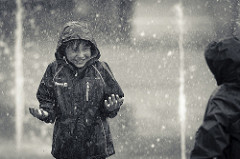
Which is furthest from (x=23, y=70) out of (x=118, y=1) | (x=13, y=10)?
(x=118, y=1)

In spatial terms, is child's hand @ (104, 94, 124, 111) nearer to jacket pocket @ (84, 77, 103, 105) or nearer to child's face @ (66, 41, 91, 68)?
jacket pocket @ (84, 77, 103, 105)

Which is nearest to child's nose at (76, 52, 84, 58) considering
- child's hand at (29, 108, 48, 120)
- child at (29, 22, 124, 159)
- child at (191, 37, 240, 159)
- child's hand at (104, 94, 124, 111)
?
child at (29, 22, 124, 159)

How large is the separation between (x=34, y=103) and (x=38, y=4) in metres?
1.45

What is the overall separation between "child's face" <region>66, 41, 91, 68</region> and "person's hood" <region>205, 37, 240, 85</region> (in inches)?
59.7

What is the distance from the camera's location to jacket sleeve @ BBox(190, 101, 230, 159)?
2629mm

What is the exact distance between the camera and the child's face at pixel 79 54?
13.5 ft

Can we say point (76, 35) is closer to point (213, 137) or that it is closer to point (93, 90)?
point (93, 90)

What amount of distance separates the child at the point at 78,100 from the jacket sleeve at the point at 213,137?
4.79 feet

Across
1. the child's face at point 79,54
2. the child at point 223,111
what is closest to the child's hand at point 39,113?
the child's face at point 79,54

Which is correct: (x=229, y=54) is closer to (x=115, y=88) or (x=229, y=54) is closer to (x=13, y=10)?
(x=115, y=88)

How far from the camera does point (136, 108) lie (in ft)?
23.2

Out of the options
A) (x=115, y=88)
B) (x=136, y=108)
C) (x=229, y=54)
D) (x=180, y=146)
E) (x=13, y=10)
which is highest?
(x=13, y=10)

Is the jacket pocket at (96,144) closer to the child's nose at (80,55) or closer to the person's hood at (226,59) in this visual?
the child's nose at (80,55)

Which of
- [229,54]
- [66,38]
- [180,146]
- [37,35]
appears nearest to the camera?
[229,54]
